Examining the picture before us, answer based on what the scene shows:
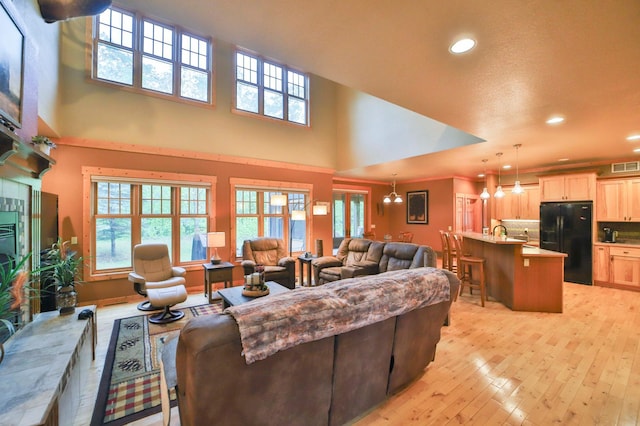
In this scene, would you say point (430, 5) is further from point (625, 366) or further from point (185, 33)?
point (185, 33)

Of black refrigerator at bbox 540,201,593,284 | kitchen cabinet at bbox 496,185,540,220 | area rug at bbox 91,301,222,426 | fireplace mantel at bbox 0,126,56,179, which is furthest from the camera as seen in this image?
kitchen cabinet at bbox 496,185,540,220

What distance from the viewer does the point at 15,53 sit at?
6.67 feet

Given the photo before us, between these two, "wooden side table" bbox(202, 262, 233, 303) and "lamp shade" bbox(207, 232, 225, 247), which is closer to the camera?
"wooden side table" bbox(202, 262, 233, 303)

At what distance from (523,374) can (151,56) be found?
6.99 metres

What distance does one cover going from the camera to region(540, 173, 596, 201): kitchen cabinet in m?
5.60

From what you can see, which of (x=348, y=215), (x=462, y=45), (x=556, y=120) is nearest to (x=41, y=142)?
(x=462, y=45)

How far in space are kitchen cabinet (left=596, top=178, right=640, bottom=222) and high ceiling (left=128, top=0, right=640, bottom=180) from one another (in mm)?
3103

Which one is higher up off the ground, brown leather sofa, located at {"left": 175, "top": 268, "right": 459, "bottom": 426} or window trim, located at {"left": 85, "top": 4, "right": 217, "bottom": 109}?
window trim, located at {"left": 85, "top": 4, "right": 217, "bottom": 109}

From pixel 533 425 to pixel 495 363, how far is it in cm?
79

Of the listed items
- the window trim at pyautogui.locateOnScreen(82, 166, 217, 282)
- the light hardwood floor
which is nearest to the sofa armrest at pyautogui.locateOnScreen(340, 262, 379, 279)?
the light hardwood floor

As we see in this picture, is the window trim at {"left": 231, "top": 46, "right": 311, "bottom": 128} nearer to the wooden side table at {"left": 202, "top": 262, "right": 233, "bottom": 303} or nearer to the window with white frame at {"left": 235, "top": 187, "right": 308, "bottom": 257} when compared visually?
the window with white frame at {"left": 235, "top": 187, "right": 308, "bottom": 257}

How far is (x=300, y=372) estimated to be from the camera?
147 cm

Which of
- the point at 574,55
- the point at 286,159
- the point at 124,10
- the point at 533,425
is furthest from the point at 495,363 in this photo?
the point at 124,10

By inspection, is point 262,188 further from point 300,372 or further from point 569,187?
point 569,187
